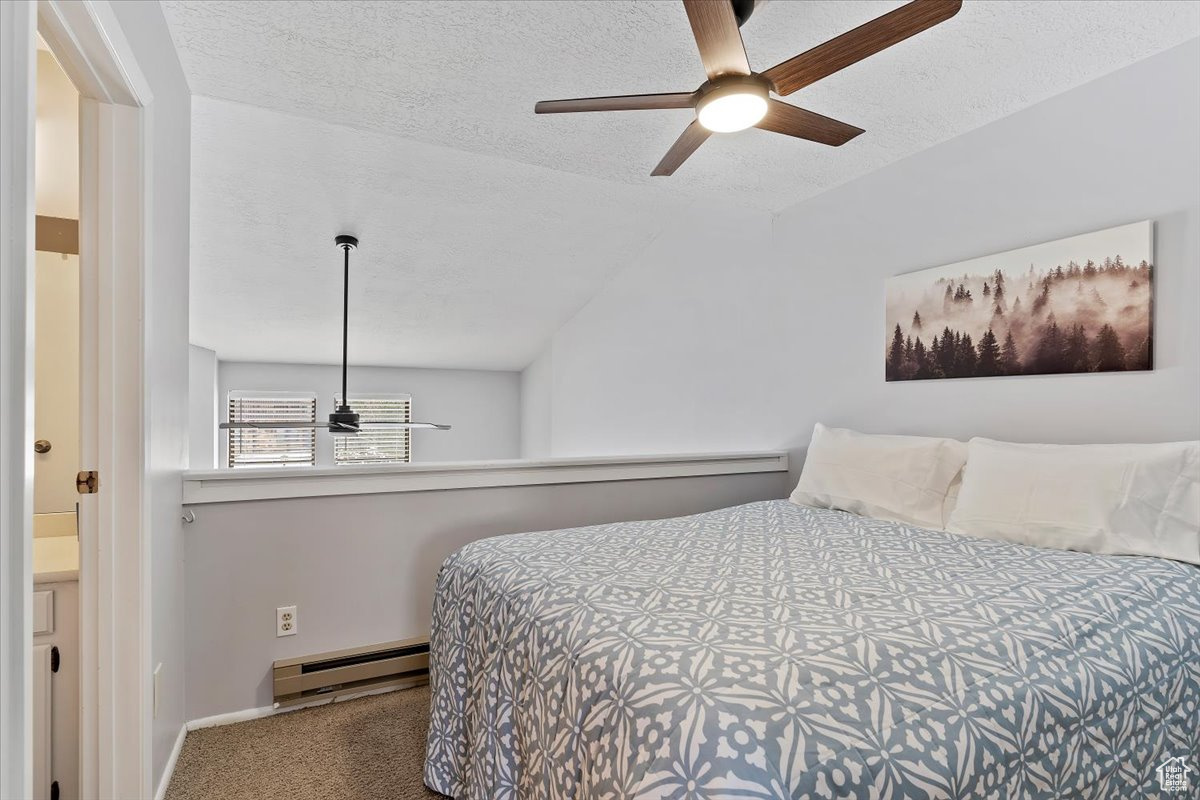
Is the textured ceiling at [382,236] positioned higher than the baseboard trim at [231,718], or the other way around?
the textured ceiling at [382,236]

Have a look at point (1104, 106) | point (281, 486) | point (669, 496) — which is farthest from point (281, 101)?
point (1104, 106)

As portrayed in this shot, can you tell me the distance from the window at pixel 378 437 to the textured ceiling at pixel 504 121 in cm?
187

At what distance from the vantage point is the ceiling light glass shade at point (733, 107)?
156cm

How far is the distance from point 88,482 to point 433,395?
17.5ft

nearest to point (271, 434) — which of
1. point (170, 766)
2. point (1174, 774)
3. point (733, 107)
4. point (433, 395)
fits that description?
point (433, 395)

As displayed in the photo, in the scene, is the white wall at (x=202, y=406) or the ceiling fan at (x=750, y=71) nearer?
the ceiling fan at (x=750, y=71)

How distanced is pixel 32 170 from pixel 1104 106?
2.93 m

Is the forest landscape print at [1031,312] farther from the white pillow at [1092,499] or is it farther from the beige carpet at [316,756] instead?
the beige carpet at [316,756]

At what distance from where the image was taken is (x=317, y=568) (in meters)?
2.33

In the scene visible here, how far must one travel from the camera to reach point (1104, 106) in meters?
2.10

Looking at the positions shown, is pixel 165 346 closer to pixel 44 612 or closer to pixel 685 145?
pixel 44 612

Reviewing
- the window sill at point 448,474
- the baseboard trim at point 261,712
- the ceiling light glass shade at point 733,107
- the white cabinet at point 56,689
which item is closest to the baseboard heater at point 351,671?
the baseboard trim at point 261,712

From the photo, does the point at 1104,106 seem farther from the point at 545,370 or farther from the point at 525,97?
the point at 545,370

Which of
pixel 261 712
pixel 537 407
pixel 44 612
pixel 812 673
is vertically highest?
pixel 537 407
